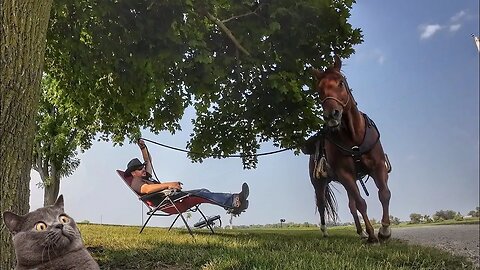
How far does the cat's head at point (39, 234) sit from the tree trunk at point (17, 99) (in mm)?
947

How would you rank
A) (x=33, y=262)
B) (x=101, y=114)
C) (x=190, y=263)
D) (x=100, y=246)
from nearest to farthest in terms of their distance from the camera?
(x=33, y=262), (x=190, y=263), (x=100, y=246), (x=101, y=114)

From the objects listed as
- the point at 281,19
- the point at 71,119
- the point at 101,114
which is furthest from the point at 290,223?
the point at 71,119

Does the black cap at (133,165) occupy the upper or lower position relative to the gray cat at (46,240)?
upper

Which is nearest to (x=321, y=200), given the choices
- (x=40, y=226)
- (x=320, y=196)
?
(x=320, y=196)

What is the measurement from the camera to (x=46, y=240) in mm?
1462

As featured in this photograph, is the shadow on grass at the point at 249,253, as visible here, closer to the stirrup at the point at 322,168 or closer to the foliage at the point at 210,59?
the stirrup at the point at 322,168

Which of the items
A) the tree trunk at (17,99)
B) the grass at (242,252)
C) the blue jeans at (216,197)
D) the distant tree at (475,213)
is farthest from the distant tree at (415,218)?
the tree trunk at (17,99)

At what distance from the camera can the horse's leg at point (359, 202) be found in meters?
4.78

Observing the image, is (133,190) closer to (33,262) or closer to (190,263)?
(190,263)

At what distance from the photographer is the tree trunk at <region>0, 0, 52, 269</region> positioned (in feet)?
7.66

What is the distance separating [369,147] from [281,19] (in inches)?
61.6

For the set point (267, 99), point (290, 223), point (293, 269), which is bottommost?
point (293, 269)

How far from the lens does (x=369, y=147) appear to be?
4770 mm

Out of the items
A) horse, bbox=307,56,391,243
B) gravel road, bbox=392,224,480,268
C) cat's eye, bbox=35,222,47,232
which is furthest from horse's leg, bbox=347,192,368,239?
cat's eye, bbox=35,222,47,232
